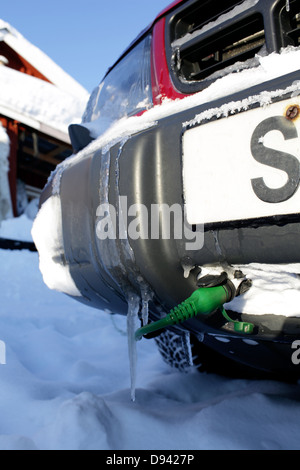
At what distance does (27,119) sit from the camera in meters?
6.92

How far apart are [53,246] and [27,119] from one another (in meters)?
6.32

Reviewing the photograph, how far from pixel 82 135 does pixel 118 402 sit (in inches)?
38.8

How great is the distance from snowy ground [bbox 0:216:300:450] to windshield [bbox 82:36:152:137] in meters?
0.98

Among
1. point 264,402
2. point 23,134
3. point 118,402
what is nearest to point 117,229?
point 118,402

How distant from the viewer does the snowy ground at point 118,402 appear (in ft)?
3.37

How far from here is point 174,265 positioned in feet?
3.16

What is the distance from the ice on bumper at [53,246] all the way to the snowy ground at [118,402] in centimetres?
41

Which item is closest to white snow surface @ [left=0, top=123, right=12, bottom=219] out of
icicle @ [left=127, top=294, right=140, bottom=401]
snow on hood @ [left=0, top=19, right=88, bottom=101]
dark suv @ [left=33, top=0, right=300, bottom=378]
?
snow on hood @ [left=0, top=19, right=88, bottom=101]

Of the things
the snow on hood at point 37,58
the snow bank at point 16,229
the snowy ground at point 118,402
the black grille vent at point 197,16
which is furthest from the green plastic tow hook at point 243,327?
the snow on hood at point 37,58

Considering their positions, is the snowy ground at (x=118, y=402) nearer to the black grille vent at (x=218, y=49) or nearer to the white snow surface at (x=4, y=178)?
the black grille vent at (x=218, y=49)

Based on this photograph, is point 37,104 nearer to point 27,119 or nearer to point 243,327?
point 27,119

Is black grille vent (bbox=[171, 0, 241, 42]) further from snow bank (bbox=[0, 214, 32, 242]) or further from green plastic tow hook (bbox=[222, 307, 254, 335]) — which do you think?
snow bank (bbox=[0, 214, 32, 242])

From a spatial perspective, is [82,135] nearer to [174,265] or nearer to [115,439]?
[174,265]
